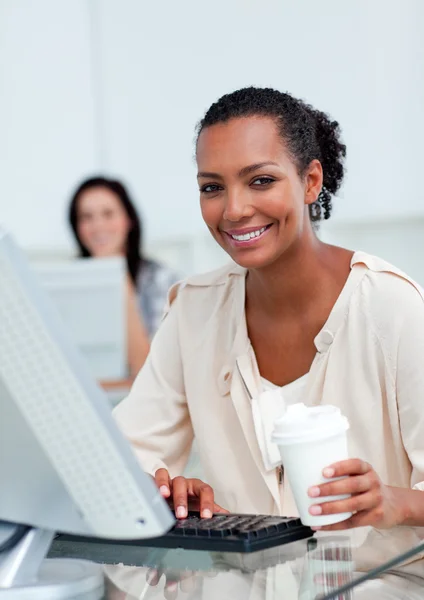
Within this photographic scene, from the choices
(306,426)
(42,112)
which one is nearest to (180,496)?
(306,426)

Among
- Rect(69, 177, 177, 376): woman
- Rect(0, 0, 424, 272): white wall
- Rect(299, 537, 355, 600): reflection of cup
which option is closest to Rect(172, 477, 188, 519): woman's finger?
Rect(299, 537, 355, 600): reflection of cup

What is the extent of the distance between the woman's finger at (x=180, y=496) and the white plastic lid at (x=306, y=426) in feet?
0.85

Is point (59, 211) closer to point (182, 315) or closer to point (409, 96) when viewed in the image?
point (409, 96)

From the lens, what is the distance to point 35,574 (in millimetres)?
1021

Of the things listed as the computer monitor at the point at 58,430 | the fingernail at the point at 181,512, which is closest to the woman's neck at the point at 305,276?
the fingernail at the point at 181,512

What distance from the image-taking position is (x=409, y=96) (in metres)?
5.28

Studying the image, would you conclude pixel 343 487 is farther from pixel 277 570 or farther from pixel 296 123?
pixel 296 123

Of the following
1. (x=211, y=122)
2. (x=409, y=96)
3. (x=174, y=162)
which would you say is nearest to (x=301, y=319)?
(x=211, y=122)

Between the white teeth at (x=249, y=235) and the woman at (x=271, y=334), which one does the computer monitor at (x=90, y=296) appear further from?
the white teeth at (x=249, y=235)

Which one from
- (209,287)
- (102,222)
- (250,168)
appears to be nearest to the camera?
(250,168)

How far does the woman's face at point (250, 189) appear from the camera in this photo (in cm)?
150

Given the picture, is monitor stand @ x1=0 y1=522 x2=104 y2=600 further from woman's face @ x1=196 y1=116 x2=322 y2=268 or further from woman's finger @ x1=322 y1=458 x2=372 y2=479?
woman's face @ x1=196 y1=116 x2=322 y2=268

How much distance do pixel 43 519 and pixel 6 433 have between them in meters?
0.12

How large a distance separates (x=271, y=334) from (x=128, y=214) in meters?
3.75
